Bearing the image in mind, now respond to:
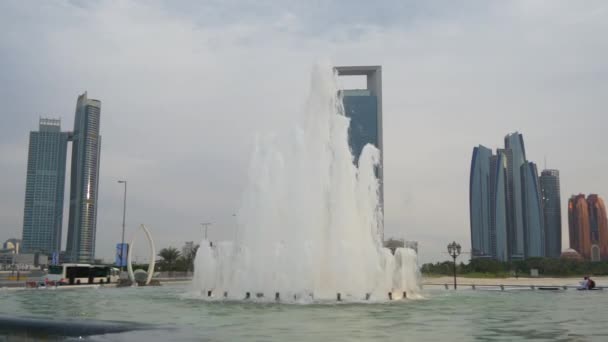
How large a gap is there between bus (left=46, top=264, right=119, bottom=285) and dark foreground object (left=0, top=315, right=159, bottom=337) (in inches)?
A: 1308

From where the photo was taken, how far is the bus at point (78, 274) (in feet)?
158

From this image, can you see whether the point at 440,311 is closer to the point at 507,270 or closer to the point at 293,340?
the point at 293,340

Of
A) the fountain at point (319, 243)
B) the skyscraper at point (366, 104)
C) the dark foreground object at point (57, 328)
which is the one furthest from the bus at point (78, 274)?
the skyscraper at point (366, 104)

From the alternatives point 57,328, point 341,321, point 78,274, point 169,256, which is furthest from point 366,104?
point 57,328

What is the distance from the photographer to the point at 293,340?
1434cm

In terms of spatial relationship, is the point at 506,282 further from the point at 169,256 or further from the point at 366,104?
the point at 366,104

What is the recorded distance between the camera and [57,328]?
13.9m

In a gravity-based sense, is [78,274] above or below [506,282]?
above

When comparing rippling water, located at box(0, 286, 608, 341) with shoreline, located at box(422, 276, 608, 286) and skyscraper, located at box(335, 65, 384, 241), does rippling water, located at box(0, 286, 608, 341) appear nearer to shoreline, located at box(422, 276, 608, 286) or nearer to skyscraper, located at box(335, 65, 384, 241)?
Answer: shoreline, located at box(422, 276, 608, 286)

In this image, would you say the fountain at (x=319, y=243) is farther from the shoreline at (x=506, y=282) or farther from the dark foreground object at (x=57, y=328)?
the shoreline at (x=506, y=282)

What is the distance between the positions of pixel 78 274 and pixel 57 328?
38560 millimetres

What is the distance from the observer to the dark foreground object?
1378 cm

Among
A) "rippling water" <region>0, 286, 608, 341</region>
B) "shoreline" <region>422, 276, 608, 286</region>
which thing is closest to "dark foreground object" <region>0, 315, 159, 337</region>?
"rippling water" <region>0, 286, 608, 341</region>

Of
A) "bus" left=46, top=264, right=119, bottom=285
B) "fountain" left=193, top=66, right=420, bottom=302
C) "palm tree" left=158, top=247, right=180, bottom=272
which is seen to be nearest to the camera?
"fountain" left=193, top=66, right=420, bottom=302
